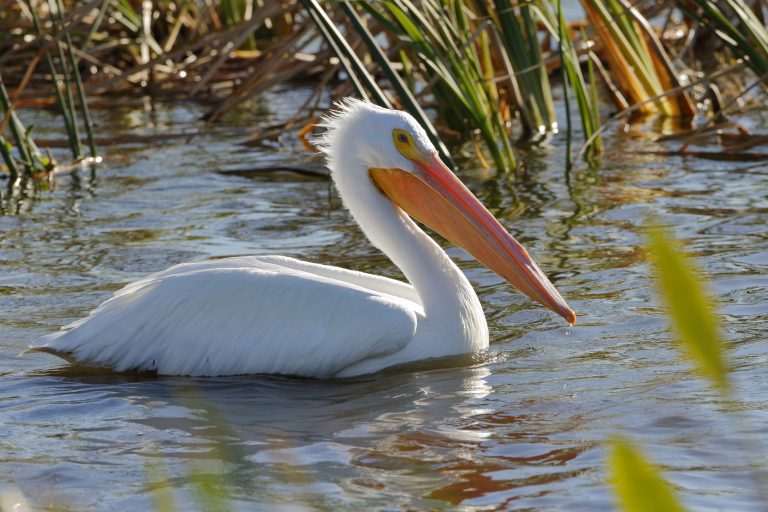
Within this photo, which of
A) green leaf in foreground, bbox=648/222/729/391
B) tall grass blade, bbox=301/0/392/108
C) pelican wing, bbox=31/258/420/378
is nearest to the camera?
green leaf in foreground, bbox=648/222/729/391

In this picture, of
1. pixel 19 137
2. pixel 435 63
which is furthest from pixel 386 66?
pixel 19 137

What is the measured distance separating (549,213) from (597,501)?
3.65 metres

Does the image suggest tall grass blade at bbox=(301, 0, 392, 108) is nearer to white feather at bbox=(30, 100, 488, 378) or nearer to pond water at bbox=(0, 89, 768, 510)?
white feather at bbox=(30, 100, 488, 378)

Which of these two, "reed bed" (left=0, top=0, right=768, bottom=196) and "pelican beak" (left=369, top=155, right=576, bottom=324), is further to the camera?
"reed bed" (left=0, top=0, right=768, bottom=196)

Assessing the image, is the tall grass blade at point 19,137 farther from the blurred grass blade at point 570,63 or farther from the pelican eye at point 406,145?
the blurred grass blade at point 570,63

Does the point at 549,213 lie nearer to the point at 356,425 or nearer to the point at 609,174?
the point at 609,174

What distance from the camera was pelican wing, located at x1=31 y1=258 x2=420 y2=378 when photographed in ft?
13.6

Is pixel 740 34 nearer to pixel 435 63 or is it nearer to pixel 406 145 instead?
pixel 435 63

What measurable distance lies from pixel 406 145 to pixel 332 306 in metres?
0.72

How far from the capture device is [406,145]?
4461 millimetres

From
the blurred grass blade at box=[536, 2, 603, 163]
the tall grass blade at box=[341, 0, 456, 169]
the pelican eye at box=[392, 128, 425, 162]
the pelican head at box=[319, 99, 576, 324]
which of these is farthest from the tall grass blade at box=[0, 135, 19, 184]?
the blurred grass blade at box=[536, 2, 603, 163]

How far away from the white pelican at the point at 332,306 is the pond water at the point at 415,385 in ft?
0.30

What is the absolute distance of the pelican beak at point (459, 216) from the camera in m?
4.34

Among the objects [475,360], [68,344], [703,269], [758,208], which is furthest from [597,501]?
[758,208]
